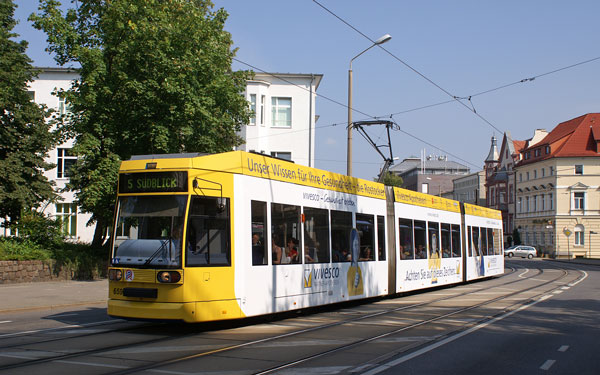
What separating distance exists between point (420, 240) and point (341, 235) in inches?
226

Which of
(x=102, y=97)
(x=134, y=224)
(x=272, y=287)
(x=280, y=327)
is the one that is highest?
Answer: (x=102, y=97)

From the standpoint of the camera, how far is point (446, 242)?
21969 millimetres

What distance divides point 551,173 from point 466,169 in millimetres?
74685

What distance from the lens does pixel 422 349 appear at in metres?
8.97

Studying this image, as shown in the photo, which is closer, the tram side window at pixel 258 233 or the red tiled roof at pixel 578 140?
the tram side window at pixel 258 233

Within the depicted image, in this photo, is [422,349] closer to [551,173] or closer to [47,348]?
[47,348]

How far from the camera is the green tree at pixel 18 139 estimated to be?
2391cm

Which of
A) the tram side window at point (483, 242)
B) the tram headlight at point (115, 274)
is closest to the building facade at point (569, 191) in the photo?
the tram side window at point (483, 242)

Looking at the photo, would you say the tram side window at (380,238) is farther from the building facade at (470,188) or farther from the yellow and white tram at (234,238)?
the building facade at (470,188)

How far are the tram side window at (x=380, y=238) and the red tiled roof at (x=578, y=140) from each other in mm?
65979

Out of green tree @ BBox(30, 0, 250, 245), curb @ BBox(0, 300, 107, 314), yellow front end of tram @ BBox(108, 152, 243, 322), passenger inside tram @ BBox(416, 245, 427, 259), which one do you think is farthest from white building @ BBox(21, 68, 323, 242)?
yellow front end of tram @ BBox(108, 152, 243, 322)

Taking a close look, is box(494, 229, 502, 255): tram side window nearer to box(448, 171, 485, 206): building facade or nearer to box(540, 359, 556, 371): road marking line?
box(540, 359, 556, 371): road marking line

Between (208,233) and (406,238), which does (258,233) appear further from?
(406,238)

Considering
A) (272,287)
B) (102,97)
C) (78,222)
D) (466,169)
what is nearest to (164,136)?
(102,97)
